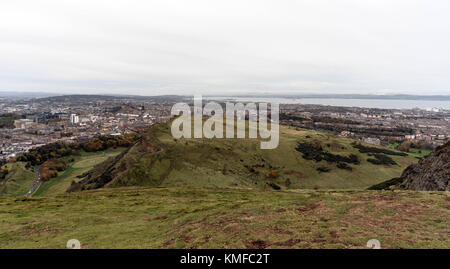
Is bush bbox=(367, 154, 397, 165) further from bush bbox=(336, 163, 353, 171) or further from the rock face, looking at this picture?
the rock face

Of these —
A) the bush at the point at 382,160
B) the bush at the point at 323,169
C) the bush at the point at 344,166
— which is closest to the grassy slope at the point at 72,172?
the bush at the point at 323,169

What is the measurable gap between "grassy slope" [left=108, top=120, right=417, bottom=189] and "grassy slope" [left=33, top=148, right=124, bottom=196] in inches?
887

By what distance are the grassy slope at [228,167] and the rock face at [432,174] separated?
21.7 meters

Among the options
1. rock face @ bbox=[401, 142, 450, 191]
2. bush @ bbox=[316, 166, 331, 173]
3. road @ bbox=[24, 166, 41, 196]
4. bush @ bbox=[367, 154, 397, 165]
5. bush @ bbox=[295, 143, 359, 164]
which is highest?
rock face @ bbox=[401, 142, 450, 191]

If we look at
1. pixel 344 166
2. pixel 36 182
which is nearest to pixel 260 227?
pixel 344 166

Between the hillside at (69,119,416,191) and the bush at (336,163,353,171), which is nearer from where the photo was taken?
the hillside at (69,119,416,191)

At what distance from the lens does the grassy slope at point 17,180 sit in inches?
2554

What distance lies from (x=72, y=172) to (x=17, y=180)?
14.3 m

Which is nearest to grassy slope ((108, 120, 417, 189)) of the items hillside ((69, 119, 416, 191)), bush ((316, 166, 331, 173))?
hillside ((69, 119, 416, 191))

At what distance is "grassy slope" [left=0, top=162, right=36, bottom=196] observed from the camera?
213 ft

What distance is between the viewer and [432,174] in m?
31.3

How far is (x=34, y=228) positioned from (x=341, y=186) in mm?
59763

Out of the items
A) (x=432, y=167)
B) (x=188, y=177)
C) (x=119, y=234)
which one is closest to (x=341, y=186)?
(x=432, y=167)
